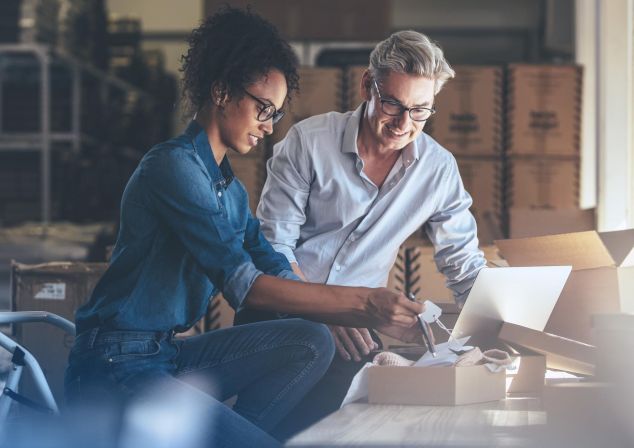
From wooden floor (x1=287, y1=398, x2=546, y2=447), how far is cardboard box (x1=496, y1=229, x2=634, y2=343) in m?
0.80

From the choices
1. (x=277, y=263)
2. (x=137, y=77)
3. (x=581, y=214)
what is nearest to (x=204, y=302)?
(x=277, y=263)

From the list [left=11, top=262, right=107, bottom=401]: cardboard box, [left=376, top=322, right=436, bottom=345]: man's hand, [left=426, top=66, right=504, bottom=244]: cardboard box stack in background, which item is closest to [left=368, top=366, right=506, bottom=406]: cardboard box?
[left=376, top=322, right=436, bottom=345]: man's hand

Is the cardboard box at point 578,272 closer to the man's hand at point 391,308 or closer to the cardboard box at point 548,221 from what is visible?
the man's hand at point 391,308

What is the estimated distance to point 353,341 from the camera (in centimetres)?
220

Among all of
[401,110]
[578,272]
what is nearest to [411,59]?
[401,110]

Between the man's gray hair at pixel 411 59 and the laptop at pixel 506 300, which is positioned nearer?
the laptop at pixel 506 300

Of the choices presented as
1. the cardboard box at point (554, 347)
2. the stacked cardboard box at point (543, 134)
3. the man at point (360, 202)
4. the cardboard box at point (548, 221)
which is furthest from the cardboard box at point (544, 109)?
the cardboard box at point (554, 347)

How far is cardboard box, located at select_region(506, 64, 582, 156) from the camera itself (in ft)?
16.1

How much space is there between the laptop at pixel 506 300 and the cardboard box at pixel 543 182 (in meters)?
2.88

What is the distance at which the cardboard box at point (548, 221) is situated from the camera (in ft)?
14.1

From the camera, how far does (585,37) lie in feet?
16.4

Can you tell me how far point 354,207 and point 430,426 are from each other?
109cm

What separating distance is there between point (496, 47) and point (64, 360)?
7065mm

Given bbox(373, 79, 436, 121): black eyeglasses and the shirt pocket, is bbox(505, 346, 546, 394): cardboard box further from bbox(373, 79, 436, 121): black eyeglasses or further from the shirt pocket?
bbox(373, 79, 436, 121): black eyeglasses
